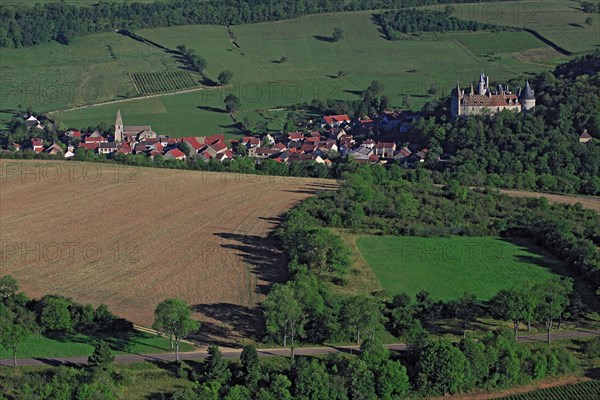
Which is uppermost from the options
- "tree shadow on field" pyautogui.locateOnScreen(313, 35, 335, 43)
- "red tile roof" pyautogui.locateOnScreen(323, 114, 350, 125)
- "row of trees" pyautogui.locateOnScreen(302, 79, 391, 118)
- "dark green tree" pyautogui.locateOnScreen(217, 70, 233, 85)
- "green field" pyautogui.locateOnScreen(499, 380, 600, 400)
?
"tree shadow on field" pyautogui.locateOnScreen(313, 35, 335, 43)

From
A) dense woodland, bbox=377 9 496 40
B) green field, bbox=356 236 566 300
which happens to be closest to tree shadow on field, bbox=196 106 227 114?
dense woodland, bbox=377 9 496 40

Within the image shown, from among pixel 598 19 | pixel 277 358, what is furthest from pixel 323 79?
pixel 277 358

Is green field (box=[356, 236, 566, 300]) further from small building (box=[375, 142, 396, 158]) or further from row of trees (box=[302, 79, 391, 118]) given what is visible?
row of trees (box=[302, 79, 391, 118])

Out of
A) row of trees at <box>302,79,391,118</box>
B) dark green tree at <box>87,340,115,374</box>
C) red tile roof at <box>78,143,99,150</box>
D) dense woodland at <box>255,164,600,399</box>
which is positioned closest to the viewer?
dark green tree at <box>87,340,115,374</box>

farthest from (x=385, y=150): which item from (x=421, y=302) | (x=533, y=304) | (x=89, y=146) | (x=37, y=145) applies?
(x=533, y=304)

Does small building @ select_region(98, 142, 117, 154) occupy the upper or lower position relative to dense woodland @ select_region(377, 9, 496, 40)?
lower

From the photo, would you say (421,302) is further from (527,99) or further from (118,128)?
(118,128)

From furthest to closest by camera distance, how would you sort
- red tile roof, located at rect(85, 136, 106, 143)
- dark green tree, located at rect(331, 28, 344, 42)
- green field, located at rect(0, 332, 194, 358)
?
dark green tree, located at rect(331, 28, 344, 42) → red tile roof, located at rect(85, 136, 106, 143) → green field, located at rect(0, 332, 194, 358)

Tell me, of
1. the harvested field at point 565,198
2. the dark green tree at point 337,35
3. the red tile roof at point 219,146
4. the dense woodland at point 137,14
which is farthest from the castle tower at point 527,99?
the dense woodland at point 137,14
